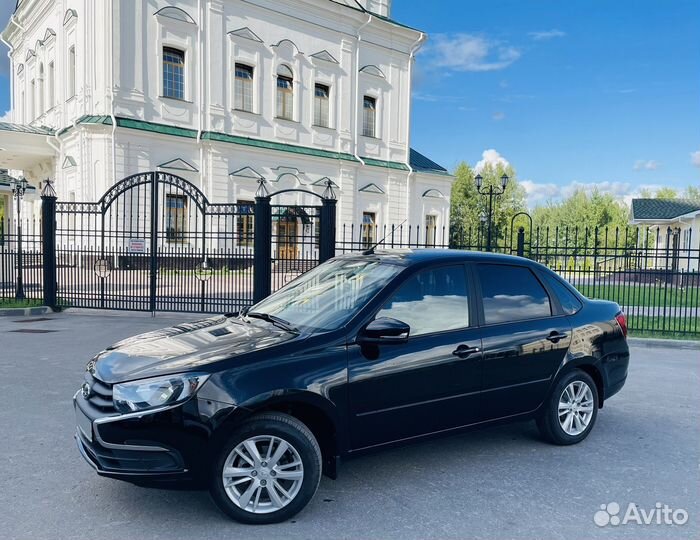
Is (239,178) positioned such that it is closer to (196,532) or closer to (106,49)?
(106,49)

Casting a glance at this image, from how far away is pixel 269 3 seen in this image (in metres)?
26.4

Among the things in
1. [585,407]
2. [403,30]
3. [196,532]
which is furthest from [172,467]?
[403,30]

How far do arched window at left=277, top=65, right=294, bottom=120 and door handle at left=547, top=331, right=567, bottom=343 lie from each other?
25210mm

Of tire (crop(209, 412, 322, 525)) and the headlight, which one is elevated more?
the headlight

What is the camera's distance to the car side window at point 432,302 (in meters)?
3.97

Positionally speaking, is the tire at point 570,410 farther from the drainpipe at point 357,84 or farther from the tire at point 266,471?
the drainpipe at point 357,84

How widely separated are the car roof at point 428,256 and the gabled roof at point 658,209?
4011cm

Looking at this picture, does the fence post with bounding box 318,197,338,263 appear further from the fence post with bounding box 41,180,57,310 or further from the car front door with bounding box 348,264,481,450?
the car front door with bounding box 348,264,481,450

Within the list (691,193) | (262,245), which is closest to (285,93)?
(262,245)

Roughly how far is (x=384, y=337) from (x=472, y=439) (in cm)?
190

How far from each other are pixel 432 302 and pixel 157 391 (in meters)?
2.12

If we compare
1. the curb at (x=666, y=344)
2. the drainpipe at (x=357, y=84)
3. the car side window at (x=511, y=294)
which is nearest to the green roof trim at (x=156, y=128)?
the drainpipe at (x=357, y=84)

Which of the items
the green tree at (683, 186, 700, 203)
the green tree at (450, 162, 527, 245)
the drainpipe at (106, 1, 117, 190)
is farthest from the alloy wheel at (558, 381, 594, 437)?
the green tree at (683, 186, 700, 203)

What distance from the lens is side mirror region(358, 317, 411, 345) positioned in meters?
3.62
